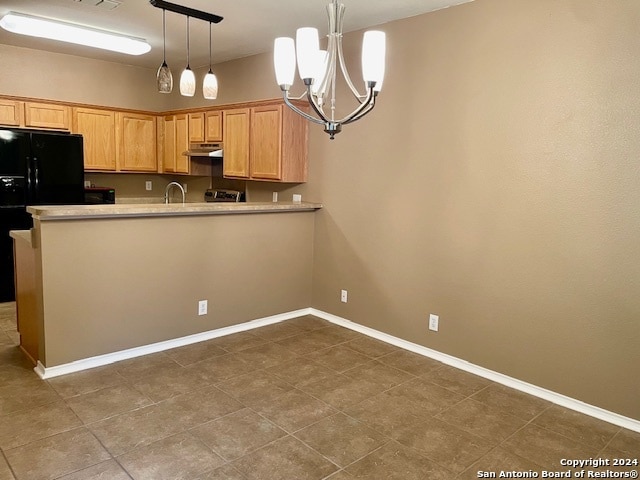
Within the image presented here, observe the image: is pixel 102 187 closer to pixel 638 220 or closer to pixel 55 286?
pixel 55 286

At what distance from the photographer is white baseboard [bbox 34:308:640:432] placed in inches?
116

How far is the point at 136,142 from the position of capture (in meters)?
6.05

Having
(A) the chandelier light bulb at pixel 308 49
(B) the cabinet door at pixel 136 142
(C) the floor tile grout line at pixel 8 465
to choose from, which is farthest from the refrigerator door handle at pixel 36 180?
(A) the chandelier light bulb at pixel 308 49

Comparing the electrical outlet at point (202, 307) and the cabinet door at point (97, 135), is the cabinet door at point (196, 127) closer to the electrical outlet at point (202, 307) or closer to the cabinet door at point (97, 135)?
the cabinet door at point (97, 135)

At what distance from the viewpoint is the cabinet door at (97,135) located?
5.62 meters

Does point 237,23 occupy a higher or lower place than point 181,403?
higher

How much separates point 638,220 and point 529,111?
3.08 feet

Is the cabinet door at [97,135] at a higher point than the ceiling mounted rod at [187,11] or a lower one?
lower

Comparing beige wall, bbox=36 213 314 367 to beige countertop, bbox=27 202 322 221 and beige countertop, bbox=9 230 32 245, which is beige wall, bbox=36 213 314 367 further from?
beige countertop, bbox=9 230 32 245

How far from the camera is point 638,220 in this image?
271 cm

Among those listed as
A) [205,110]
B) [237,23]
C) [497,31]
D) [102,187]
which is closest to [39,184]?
[102,187]

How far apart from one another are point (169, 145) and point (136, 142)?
1.38 feet

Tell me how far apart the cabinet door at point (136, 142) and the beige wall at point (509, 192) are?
2996 millimetres

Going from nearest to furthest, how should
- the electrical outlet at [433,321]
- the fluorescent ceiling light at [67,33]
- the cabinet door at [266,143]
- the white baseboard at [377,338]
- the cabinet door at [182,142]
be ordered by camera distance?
the white baseboard at [377,338] → the electrical outlet at [433,321] → the fluorescent ceiling light at [67,33] → the cabinet door at [266,143] → the cabinet door at [182,142]
